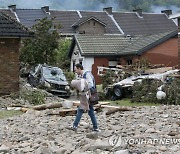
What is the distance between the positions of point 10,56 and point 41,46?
13.9 m

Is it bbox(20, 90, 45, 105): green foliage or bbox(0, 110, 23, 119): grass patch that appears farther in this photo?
bbox(20, 90, 45, 105): green foliage

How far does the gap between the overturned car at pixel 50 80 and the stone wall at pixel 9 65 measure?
6010 mm

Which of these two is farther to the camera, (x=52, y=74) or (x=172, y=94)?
(x=52, y=74)

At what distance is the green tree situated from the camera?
3472 cm

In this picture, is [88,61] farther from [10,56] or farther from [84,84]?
[84,84]

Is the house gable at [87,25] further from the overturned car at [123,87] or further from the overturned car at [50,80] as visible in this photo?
the overturned car at [123,87]

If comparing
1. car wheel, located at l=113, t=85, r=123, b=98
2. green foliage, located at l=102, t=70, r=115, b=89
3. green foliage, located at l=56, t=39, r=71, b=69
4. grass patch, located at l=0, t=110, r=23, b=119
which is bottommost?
grass patch, located at l=0, t=110, r=23, b=119

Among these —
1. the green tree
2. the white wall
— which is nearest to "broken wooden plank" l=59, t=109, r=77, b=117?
the green tree

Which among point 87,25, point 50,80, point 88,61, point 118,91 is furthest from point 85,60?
point 87,25

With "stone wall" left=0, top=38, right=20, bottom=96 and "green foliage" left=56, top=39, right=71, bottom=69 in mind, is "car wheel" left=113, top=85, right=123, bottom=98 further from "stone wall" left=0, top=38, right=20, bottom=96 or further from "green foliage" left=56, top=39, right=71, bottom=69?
"green foliage" left=56, top=39, right=71, bottom=69

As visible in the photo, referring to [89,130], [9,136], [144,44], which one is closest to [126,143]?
[89,130]

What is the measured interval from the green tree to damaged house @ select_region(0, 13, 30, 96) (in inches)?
518

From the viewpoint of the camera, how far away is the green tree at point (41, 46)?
34.7 metres

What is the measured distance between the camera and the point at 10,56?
832 inches
